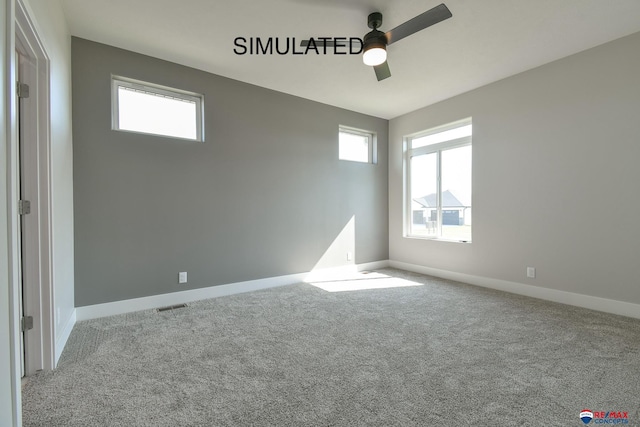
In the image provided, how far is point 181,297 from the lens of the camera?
3396 millimetres

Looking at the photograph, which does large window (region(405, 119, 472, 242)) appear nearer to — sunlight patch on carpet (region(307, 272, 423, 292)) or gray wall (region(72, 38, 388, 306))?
gray wall (region(72, 38, 388, 306))

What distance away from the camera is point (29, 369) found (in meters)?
1.91

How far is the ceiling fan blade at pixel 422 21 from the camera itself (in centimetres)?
208

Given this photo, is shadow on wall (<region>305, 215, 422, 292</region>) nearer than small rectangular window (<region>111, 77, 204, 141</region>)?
No

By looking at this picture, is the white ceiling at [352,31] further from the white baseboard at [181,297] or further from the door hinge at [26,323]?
the white baseboard at [181,297]

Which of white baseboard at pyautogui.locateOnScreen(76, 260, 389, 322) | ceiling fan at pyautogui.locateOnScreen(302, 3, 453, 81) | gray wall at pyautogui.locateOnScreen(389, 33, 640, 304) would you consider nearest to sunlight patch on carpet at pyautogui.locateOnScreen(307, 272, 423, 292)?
white baseboard at pyautogui.locateOnScreen(76, 260, 389, 322)

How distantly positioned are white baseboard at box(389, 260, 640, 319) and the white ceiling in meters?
2.70

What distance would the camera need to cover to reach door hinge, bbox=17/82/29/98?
1.87 metres

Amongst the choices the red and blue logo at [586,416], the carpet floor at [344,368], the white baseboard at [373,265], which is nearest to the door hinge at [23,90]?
the carpet floor at [344,368]

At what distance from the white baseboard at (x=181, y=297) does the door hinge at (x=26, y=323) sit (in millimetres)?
1050

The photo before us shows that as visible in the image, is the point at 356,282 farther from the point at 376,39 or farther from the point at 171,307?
the point at 376,39

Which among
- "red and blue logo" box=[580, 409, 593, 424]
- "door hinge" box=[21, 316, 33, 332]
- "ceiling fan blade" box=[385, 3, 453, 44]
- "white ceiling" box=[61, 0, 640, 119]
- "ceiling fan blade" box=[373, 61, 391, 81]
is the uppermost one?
"white ceiling" box=[61, 0, 640, 119]

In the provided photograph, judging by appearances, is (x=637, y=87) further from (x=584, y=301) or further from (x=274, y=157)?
(x=274, y=157)

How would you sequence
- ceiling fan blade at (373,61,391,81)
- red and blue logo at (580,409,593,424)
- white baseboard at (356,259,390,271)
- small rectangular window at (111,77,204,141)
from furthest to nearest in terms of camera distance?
white baseboard at (356,259,390,271)
small rectangular window at (111,77,204,141)
ceiling fan blade at (373,61,391,81)
red and blue logo at (580,409,593,424)
